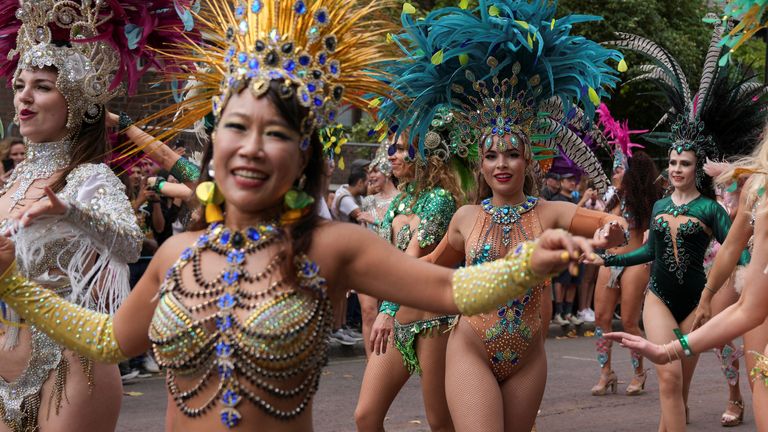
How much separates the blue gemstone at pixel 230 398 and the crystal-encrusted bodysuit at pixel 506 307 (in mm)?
2273

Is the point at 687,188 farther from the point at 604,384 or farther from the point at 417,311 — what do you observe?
the point at 417,311

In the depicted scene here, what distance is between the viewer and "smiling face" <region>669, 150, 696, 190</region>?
8.09 metres

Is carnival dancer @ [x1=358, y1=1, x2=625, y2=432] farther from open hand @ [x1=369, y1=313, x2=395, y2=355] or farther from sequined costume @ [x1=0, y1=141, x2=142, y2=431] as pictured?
sequined costume @ [x1=0, y1=141, x2=142, y2=431]

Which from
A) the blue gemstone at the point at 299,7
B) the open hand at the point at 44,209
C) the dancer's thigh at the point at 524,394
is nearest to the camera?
the blue gemstone at the point at 299,7

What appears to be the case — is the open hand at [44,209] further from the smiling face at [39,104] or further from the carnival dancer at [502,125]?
the carnival dancer at [502,125]

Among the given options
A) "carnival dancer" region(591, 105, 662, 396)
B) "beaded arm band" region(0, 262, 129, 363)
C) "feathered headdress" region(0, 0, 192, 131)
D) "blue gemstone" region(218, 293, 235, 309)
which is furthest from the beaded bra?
"carnival dancer" region(591, 105, 662, 396)

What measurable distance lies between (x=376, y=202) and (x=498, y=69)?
171 inches

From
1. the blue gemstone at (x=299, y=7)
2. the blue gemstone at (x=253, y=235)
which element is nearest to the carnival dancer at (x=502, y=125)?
the blue gemstone at (x=299, y=7)

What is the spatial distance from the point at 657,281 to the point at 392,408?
2.49m

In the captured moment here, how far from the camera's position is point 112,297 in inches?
174

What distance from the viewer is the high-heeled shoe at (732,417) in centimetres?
853

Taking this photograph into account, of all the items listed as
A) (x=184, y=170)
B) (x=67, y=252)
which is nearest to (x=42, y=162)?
(x=67, y=252)

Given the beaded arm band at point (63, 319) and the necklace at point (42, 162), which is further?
the necklace at point (42, 162)

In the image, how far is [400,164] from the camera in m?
7.45
